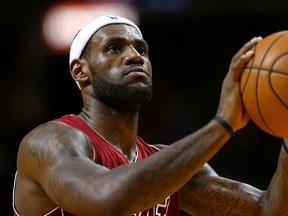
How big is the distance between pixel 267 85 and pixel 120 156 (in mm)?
1374

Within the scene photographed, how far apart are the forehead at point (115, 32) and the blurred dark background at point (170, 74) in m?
4.25

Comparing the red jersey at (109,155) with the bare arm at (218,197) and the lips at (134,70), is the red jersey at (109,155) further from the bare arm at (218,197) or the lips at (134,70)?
the lips at (134,70)

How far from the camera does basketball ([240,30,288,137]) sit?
3623 mm

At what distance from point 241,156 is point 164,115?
1.20 m

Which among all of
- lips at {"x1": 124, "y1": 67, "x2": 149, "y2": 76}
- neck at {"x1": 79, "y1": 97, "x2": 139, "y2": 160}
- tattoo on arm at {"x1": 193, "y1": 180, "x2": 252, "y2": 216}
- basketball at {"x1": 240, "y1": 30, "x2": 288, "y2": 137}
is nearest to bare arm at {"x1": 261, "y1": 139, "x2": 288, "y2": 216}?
tattoo on arm at {"x1": 193, "y1": 180, "x2": 252, "y2": 216}

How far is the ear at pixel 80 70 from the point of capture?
5121mm

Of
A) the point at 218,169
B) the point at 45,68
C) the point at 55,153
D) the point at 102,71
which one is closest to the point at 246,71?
the point at 55,153

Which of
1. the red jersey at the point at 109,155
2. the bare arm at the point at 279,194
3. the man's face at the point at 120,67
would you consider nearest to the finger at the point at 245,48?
the bare arm at the point at 279,194

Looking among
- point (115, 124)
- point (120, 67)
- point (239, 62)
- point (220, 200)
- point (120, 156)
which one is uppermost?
point (239, 62)

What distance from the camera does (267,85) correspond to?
3646mm

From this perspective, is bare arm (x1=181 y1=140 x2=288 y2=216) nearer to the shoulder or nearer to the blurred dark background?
the shoulder

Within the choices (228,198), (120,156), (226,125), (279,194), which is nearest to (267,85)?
(226,125)

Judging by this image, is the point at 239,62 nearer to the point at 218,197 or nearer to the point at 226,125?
the point at 226,125

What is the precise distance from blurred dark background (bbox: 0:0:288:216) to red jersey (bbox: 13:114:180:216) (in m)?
4.16
